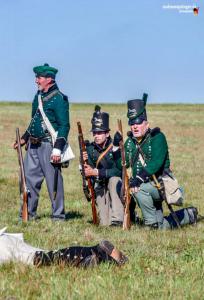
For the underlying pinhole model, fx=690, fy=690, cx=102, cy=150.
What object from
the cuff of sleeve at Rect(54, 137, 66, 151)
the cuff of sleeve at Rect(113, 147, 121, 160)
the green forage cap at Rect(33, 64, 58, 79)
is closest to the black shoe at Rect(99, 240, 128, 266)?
the cuff of sleeve at Rect(113, 147, 121, 160)

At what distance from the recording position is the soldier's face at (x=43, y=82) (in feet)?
38.9

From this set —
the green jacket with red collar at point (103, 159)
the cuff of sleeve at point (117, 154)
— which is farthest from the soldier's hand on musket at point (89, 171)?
the cuff of sleeve at point (117, 154)

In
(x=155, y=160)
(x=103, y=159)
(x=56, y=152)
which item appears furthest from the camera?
(x=103, y=159)

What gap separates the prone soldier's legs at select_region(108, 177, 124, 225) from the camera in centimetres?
1151

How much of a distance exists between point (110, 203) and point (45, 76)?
96.3 inches

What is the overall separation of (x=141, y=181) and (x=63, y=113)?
74.2 inches

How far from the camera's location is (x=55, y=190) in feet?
39.2

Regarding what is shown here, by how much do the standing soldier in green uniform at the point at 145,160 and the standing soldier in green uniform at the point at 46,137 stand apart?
1.27 metres

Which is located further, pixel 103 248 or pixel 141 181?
pixel 141 181

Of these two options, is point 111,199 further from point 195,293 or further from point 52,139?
point 195,293

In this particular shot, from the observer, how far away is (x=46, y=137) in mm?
11938

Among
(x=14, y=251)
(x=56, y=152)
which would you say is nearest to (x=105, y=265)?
(x=14, y=251)

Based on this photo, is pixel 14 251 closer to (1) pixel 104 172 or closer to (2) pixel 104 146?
(1) pixel 104 172

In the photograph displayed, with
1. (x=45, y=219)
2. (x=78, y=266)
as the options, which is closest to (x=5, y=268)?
(x=78, y=266)
